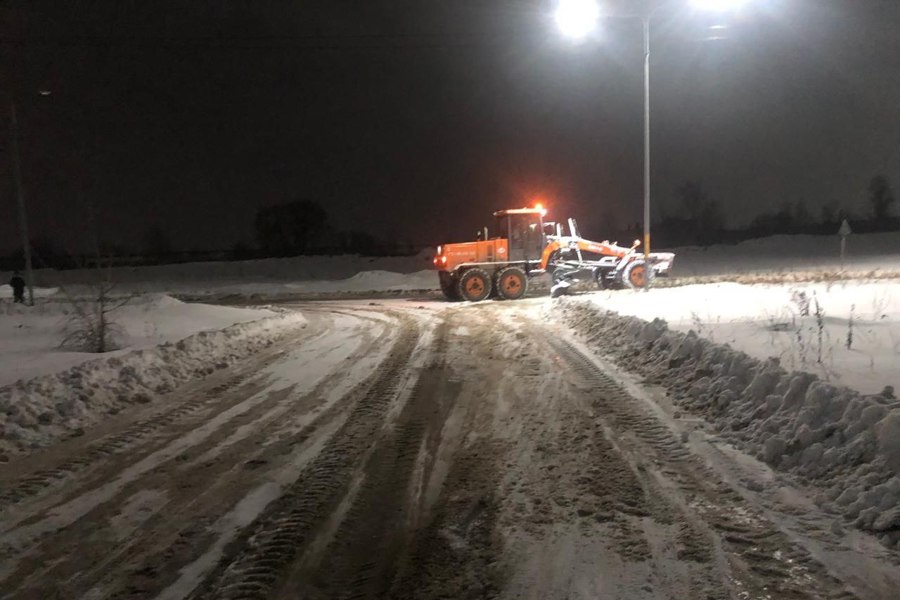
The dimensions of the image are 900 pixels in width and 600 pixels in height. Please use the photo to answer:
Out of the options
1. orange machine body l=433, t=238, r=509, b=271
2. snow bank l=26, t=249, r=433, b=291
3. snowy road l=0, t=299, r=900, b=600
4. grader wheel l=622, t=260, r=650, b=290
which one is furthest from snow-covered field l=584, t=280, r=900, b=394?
snow bank l=26, t=249, r=433, b=291

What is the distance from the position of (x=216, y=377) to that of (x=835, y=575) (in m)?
9.93

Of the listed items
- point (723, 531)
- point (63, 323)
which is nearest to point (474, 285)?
point (63, 323)

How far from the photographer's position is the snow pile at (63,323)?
11.9 meters

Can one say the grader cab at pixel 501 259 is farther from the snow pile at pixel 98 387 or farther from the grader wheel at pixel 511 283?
the snow pile at pixel 98 387

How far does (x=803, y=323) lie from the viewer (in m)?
12.9

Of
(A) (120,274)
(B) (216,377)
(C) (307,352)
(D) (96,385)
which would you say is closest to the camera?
(D) (96,385)

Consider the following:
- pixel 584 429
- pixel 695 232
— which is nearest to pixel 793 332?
pixel 584 429

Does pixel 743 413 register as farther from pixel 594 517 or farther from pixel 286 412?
pixel 286 412

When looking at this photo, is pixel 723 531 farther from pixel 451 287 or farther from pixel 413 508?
pixel 451 287

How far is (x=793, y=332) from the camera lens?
1183cm

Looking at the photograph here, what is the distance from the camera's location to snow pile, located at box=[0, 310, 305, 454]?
823cm

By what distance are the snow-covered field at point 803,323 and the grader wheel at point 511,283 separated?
484 centimetres

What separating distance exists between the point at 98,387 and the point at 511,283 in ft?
61.2

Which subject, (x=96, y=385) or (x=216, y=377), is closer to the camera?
(x=96, y=385)
